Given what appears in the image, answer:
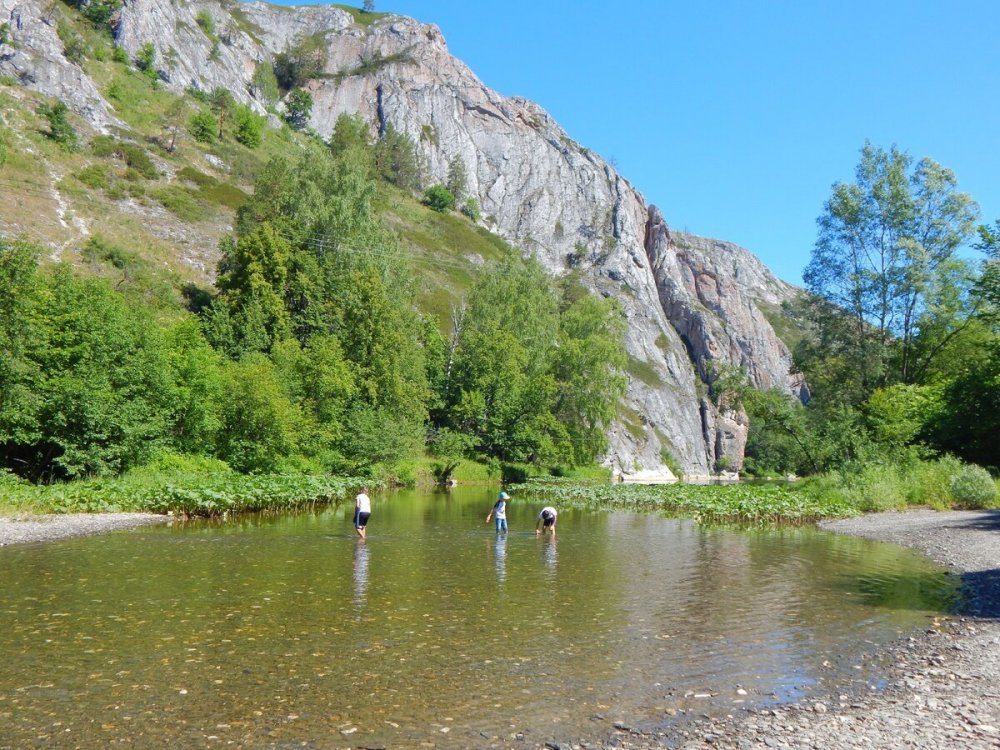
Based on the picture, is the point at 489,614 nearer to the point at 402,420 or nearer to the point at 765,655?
the point at 765,655

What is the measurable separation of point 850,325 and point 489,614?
39899 mm

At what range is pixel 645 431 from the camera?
115062 mm

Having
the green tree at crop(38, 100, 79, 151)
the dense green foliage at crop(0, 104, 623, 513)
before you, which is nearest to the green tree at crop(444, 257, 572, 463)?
the dense green foliage at crop(0, 104, 623, 513)

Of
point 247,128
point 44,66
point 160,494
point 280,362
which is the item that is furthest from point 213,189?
point 160,494

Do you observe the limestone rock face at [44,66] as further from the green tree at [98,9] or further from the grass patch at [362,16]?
the grass patch at [362,16]

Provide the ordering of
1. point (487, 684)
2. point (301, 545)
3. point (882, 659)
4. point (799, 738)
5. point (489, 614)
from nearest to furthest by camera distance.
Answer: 1. point (799, 738)
2. point (487, 684)
3. point (882, 659)
4. point (489, 614)
5. point (301, 545)

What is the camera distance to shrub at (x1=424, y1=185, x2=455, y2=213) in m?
142

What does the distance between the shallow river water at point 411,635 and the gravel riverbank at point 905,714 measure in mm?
480

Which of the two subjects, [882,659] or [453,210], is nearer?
[882,659]

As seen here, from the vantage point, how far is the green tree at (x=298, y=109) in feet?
500

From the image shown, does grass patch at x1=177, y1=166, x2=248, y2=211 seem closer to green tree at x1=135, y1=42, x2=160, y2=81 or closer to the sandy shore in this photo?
green tree at x1=135, y1=42, x2=160, y2=81

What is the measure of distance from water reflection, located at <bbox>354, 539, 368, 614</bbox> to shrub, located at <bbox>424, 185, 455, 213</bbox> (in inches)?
4935

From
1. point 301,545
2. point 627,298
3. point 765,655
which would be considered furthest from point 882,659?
point 627,298

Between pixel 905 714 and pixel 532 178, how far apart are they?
172475 millimetres
